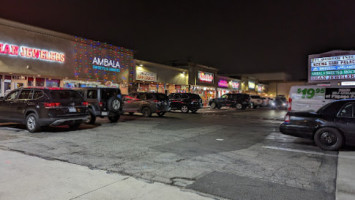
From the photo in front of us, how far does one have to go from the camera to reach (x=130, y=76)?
86.7ft

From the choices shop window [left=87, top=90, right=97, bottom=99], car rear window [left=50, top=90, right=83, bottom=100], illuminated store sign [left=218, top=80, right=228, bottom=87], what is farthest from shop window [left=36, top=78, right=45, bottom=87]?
illuminated store sign [left=218, top=80, right=228, bottom=87]

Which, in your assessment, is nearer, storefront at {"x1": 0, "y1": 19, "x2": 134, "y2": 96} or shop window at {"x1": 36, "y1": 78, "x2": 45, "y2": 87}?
storefront at {"x1": 0, "y1": 19, "x2": 134, "y2": 96}

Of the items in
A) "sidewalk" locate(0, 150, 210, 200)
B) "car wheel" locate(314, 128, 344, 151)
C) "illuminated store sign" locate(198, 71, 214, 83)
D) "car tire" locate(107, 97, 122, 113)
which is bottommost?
"sidewalk" locate(0, 150, 210, 200)

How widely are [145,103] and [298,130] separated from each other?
36.0 ft

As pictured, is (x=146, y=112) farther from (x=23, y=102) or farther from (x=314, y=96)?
(x=314, y=96)

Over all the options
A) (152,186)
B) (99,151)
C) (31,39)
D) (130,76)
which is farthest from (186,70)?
(152,186)

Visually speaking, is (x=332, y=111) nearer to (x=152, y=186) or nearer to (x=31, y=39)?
(x=152, y=186)

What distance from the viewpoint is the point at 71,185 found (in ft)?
14.5

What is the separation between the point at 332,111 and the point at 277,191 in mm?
4922

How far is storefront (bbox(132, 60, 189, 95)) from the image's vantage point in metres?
27.9

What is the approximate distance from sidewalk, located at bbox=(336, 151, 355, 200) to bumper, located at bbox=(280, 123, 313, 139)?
102cm

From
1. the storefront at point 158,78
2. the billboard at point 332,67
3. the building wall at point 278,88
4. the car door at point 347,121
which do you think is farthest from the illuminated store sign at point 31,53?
the building wall at point 278,88

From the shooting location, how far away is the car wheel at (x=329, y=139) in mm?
7585

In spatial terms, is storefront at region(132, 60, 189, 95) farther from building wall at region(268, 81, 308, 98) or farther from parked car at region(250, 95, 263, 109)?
building wall at region(268, 81, 308, 98)
